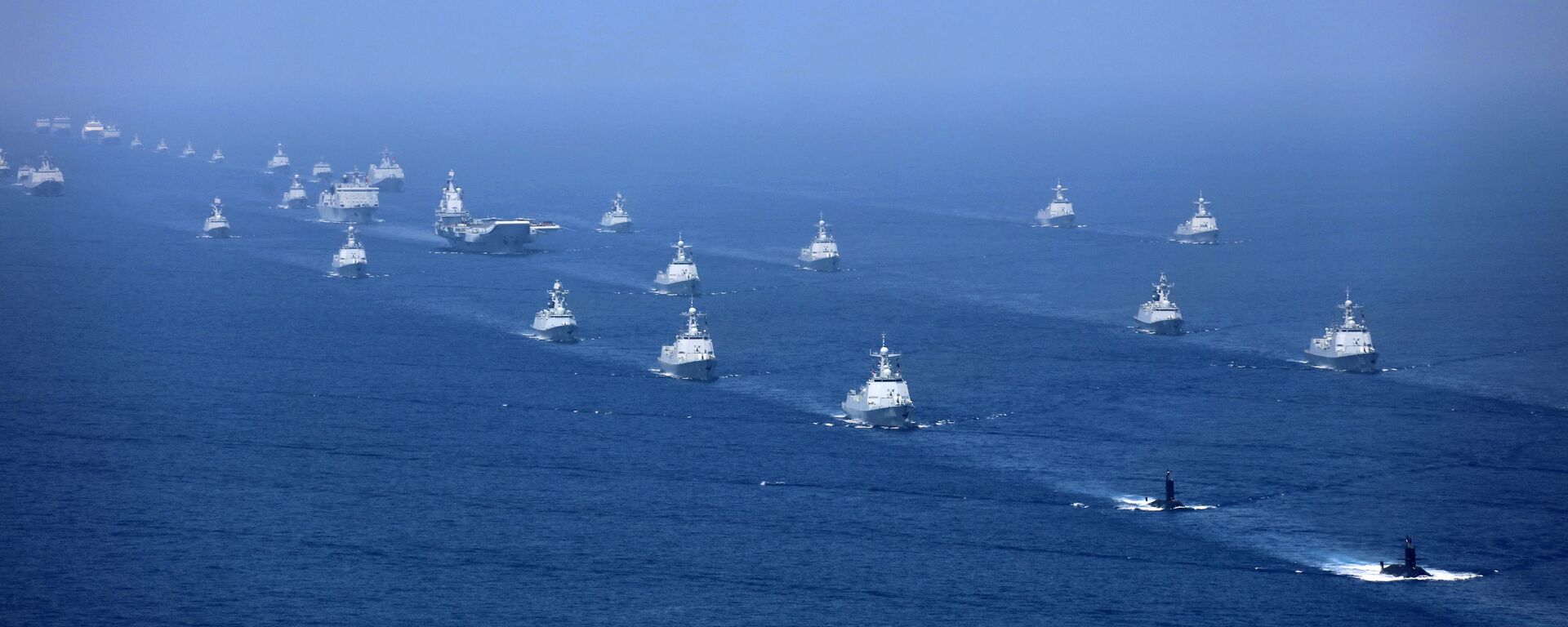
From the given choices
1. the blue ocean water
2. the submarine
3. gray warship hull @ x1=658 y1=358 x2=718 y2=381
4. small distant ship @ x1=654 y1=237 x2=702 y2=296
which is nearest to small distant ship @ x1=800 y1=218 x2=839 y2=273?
the blue ocean water

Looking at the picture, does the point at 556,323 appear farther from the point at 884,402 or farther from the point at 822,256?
the point at 822,256

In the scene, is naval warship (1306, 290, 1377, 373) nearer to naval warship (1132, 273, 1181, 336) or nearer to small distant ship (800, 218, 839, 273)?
naval warship (1132, 273, 1181, 336)

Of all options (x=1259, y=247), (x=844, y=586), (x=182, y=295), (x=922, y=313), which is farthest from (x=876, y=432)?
(x=1259, y=247)

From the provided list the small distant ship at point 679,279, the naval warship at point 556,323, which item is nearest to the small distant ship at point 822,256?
the small distant ship at point 679,279

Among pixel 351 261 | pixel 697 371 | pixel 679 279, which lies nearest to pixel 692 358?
pixel 697 371

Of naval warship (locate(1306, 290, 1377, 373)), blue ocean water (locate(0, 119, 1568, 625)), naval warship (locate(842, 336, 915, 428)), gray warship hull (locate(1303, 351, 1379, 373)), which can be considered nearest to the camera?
blue ocean water (locate(0, 119, 1568, 625))
